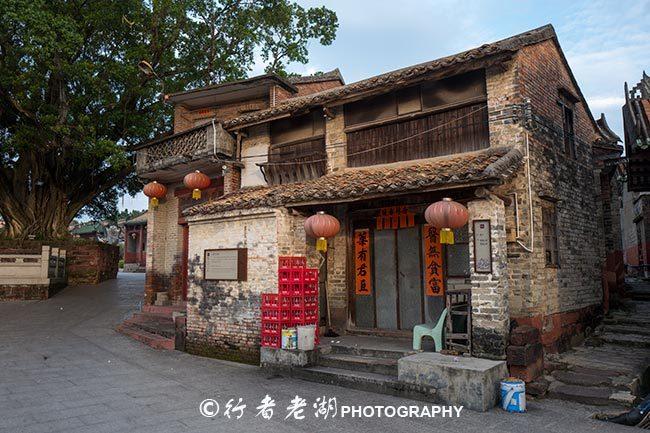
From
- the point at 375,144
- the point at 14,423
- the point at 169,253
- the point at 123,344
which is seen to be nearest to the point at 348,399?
the point at 14,423

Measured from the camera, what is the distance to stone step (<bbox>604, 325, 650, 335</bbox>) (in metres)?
9.66

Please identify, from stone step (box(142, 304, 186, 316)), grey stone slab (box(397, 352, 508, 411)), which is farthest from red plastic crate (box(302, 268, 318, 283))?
stone step (box(142, 304, 186, 316))

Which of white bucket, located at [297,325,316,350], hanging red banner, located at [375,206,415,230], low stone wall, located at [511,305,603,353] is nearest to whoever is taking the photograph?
low stone wall, located at [511,305,603,353]

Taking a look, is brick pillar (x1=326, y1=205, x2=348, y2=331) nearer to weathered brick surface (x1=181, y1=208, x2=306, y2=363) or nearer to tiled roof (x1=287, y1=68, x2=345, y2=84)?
weathered brick surface (x1=181, y1=208, x2=306, y2=363)

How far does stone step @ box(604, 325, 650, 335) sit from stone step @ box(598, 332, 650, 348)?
6.3 inches

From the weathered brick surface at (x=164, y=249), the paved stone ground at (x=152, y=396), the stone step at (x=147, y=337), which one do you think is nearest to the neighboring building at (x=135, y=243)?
the weathered brick surface at (x=164, y=249)

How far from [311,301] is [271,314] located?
843 millimetres

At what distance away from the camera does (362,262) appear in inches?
397

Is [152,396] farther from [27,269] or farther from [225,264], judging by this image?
[27,269]

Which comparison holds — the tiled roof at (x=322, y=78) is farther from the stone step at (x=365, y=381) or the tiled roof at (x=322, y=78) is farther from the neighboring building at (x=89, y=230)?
the neighboring building at (x=89, y=230)

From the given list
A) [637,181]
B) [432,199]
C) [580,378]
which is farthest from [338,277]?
[637,181]

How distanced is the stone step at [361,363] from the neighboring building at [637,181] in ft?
18.6

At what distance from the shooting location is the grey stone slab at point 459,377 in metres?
5.99

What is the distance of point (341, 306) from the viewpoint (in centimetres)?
1014
